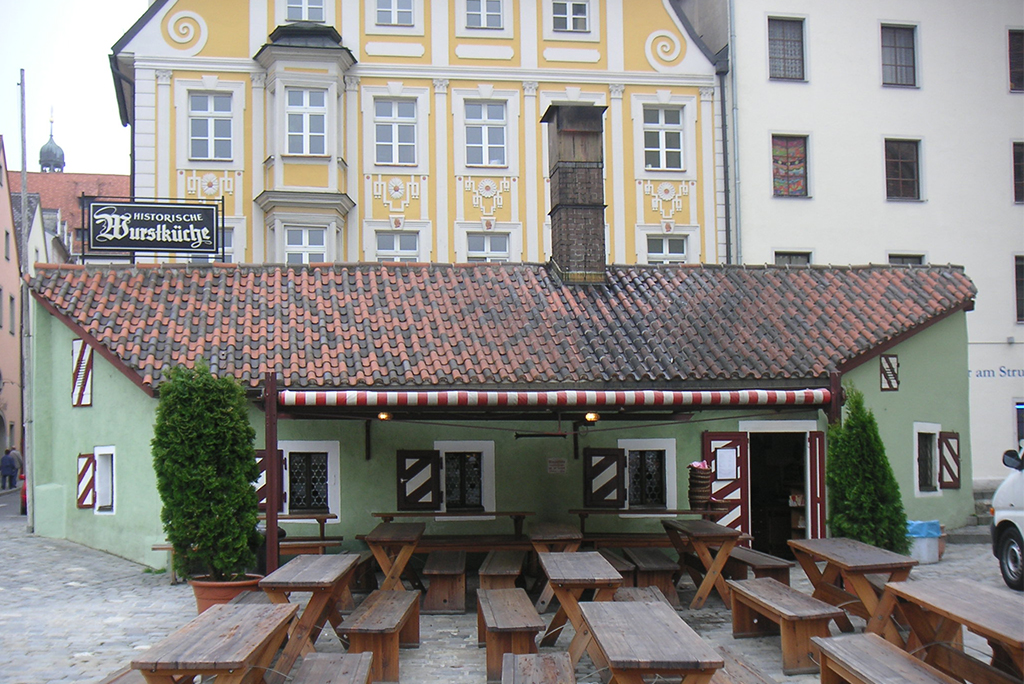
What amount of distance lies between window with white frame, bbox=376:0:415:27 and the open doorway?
42.6 feet

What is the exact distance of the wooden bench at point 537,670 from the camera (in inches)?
260

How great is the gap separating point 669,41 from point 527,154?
14.8 feet

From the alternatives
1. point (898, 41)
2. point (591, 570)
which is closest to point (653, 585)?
point (591, 570)

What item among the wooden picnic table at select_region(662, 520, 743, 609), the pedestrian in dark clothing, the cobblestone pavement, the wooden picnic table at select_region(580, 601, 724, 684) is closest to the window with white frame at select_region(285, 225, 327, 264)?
the cobblestone pavement

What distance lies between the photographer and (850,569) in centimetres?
852

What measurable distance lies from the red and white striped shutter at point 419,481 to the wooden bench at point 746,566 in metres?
3.52

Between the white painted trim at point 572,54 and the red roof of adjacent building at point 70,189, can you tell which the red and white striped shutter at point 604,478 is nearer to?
the white painted trim at point 572,54

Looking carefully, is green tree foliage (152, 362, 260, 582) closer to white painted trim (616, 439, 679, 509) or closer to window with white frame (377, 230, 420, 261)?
white painted trim (616, 439, 679, 509)

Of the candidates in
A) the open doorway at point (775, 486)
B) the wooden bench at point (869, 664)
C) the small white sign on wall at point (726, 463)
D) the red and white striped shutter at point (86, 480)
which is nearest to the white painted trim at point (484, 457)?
the small white sign on wall at point (726, 463)

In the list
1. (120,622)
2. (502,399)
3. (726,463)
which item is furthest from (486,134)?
(120,622)

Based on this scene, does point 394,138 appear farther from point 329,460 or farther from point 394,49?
point 329,460

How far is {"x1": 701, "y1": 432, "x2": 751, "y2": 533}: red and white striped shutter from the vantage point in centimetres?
1397

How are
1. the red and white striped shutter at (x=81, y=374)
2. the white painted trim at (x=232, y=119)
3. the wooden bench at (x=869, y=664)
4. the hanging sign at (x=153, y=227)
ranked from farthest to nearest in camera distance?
the white painted trim at (x=232, y=119) → the hanging sign at (x=153, y=227) → the red and white striped shutter at (x=81, y=374) → the wooden bench at (x=869, y=664)

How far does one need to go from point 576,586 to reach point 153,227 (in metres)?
11.7
